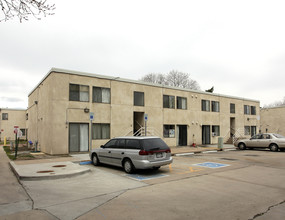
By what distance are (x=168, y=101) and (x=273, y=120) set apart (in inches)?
1029

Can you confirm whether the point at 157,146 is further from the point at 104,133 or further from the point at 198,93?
the point at 198,93

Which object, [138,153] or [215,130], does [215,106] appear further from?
[138,153]

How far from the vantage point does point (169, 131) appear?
77.2ft

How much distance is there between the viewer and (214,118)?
2852cm

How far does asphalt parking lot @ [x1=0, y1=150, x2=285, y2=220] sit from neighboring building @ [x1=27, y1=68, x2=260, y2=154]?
25.1 feet

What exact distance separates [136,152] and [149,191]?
272 centimetres

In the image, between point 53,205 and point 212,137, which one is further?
point 212,137

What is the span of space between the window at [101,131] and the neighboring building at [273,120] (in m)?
30.0

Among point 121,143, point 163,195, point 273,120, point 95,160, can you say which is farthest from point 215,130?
point 163,195

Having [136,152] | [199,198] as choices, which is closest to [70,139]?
[136,152]

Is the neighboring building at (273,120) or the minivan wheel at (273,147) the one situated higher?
the neighboring building at (273,120)

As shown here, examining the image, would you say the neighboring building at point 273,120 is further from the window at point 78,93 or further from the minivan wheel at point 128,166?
the minivan wheel at point 128,166

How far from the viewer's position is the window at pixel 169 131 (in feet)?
75.9

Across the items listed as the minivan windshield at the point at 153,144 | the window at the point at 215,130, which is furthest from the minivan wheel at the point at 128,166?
the window at the point at 215,130
